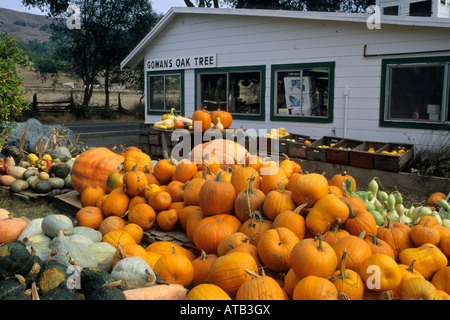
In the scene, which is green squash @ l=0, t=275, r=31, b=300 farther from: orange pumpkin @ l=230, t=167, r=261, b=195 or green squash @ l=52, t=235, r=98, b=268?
orange pumpkin @ l=230, t=167, r=261, b=195

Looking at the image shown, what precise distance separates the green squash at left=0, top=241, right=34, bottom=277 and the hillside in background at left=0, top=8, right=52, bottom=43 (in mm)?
130801

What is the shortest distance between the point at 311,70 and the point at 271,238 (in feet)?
25.1

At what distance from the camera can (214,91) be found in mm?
11938

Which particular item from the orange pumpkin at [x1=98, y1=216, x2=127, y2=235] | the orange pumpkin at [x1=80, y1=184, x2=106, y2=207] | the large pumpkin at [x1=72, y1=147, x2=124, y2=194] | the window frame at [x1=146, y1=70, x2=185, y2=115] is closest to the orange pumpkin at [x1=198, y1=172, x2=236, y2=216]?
the orange pumpkin at [x1=98, y1=216, x2=127, y2=235]

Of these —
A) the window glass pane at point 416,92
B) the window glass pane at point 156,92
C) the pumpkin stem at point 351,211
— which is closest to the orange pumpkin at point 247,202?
the pumpkin stem at point 351,211

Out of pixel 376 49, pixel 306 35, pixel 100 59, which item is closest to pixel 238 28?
pixel 306 35

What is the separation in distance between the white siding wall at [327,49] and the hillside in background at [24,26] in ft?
402

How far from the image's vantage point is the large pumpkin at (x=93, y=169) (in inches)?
228

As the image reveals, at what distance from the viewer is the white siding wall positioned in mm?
8289

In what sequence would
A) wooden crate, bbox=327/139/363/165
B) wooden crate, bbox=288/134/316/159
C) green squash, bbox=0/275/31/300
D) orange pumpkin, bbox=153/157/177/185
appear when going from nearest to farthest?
green squash, bbox=0/275/31/300 < orange pumpkin, bbox=153/157/177/185 < wooden crate, bbox=327/139/363/165 < wooden crate, bbox=288/134/316/159

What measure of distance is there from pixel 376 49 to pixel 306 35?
1.86 metres

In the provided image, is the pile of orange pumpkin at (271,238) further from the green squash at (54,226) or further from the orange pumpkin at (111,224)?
the green squash at (54,226)
